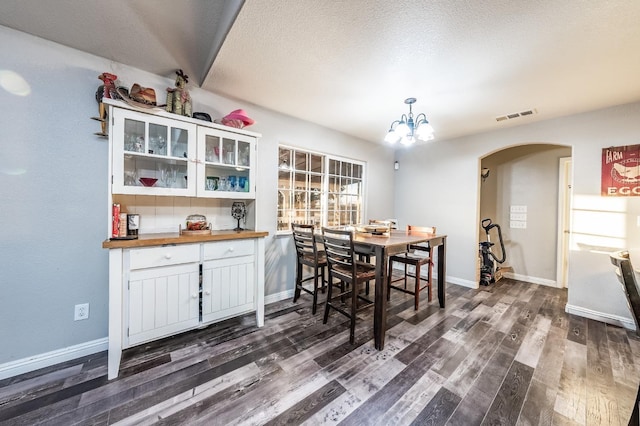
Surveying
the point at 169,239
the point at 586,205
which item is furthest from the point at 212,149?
the point at 586,205

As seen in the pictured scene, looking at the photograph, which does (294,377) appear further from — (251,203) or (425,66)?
(425,66)

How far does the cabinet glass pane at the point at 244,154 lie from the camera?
8.07 ft

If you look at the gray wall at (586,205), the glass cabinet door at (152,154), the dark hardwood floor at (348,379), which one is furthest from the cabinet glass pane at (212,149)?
the gray wall at (586,205)

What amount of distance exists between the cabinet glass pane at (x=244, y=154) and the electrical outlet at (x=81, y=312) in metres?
1.75

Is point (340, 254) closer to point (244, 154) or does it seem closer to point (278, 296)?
point (278, 296)

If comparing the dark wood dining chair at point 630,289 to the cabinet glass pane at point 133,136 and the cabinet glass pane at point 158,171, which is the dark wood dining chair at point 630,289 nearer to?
the cabinet glass pane at point 158,171

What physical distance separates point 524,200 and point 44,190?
6.07m

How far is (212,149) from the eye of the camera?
7.60ft

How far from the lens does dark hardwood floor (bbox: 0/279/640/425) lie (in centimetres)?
143

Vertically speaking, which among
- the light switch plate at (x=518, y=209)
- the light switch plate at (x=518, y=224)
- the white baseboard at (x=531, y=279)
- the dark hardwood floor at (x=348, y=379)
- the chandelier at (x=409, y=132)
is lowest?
the dark hardwood floor at (x=348, y=379)

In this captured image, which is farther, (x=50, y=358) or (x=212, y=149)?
(x=212, y=149)

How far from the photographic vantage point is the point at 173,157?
208 centimetres

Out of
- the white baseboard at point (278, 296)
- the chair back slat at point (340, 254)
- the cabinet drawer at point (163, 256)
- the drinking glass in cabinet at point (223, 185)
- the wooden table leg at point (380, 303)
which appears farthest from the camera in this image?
the white baseboard at point (278, 296)

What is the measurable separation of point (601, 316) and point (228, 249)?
4.13m
